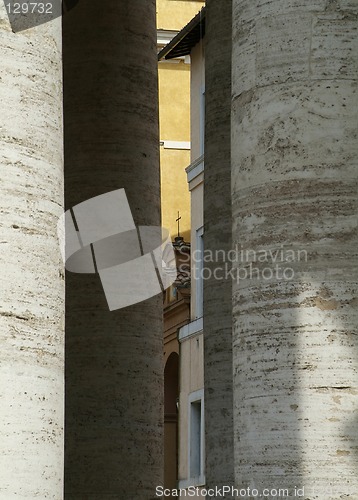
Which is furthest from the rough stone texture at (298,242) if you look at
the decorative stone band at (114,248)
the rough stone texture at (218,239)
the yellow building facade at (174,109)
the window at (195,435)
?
the yellow building facade at (174,109)

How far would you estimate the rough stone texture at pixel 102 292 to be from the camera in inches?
726

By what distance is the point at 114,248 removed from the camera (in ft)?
63.2

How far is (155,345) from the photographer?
19.1 m

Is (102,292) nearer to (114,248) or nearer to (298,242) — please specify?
(114,248)

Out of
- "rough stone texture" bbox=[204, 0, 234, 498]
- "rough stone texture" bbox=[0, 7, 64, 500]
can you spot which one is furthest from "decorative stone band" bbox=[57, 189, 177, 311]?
"rough stone texture" bbox=[0, 7, 64, 500]

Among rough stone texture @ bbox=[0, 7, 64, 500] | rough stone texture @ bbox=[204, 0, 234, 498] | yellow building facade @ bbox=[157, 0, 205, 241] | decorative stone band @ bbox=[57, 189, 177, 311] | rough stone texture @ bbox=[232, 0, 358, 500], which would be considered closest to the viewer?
rough stone texture @ bbox=[0, 7, 64, 500]

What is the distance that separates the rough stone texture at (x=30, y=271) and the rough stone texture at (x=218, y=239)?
7075 mm

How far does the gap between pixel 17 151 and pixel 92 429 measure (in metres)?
8.26

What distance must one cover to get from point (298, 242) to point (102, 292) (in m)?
7.52

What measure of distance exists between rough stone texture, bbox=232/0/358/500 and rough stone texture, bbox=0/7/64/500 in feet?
5.85

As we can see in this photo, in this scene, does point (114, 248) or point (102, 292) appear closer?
point (102, 292)

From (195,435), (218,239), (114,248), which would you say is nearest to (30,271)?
(218,239)

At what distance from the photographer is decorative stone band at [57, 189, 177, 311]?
19047 millimetres

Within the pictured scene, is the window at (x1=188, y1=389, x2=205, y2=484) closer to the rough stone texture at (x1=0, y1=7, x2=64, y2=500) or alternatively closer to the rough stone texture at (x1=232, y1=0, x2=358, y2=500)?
the rough stone texture at (x1=232, y1=0, x2=358, y2=500)
